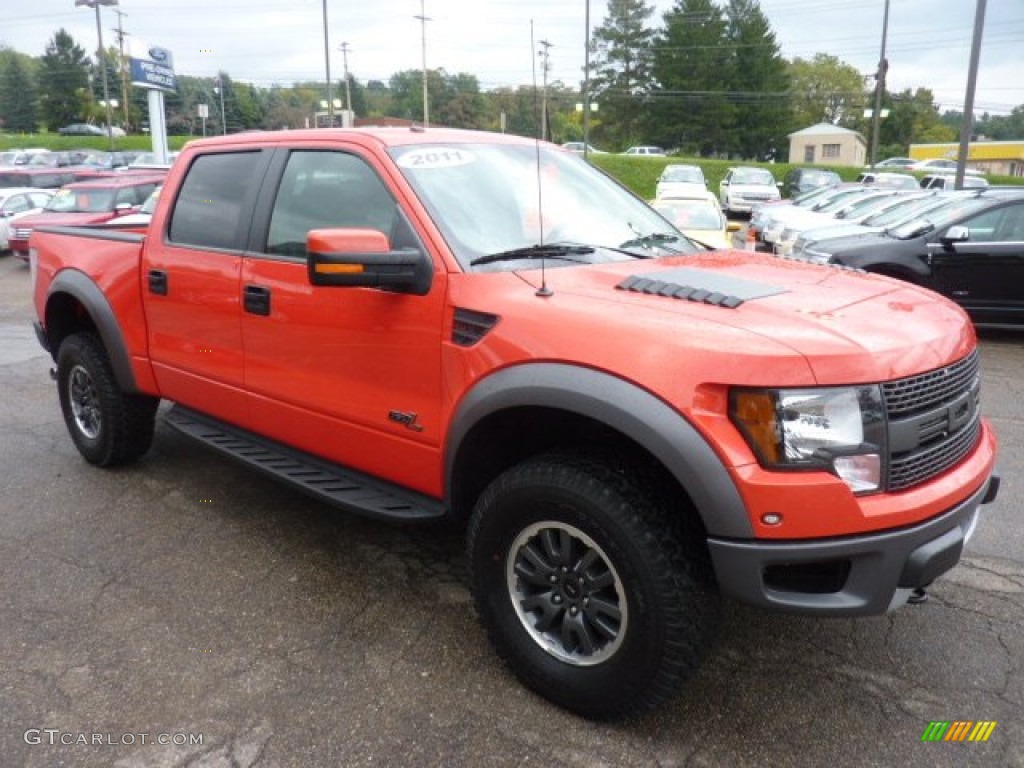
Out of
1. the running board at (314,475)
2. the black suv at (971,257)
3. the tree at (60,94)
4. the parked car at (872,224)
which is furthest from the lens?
the tree at (60,94)

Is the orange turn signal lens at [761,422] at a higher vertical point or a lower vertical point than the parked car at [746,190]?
lower

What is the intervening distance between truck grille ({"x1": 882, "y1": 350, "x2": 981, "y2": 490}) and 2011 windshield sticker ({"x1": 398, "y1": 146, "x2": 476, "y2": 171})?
6.09 feet

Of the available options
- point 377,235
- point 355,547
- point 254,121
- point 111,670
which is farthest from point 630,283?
point 254,121

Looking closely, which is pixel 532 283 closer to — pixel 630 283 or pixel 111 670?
pixel 630 283

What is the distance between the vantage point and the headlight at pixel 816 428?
7.05ft

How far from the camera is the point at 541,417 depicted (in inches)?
107

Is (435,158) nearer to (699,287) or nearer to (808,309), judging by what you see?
(699,287)

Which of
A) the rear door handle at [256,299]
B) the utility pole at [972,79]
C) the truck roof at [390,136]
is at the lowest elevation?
the rear door handle at [256,299]

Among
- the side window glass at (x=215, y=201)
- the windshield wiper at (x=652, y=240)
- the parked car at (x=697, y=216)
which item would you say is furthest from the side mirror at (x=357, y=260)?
the parked car at (x=697, y=216)

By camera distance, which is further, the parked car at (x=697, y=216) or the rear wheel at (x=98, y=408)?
the parked car at (x=697, y=216)

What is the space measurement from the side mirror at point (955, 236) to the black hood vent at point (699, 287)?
7048 mm

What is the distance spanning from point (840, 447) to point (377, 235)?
1.57m

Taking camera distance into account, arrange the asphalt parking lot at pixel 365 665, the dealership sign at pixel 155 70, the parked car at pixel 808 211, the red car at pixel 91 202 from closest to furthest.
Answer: the asphalt parking lot at pixel 365 665, the red car at pixel 91 202, the parked car at pixel 808 211, the dealership sign at pixel 155 70

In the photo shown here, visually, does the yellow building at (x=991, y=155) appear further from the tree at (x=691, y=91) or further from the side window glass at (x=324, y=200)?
the side window glass at (x=324, y=200)
